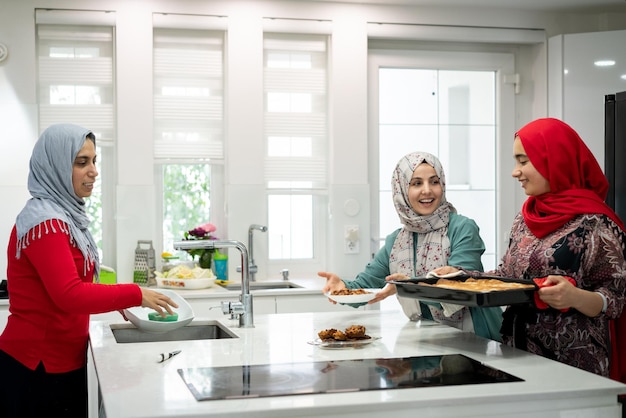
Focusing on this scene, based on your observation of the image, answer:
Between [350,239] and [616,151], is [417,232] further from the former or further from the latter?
[350,239]

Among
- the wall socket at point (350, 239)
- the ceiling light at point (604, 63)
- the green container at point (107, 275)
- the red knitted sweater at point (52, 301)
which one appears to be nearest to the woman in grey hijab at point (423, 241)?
the red knitted sweater at point (52, 301)

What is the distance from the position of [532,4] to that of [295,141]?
1.67 meters

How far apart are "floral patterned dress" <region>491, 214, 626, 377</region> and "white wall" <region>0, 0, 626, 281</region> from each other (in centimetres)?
232

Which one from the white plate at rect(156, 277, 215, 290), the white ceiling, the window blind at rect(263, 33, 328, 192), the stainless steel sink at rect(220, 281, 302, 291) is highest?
the white ceiling

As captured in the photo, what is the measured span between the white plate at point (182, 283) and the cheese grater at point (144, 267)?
104 mm

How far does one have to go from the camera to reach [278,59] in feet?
15.5

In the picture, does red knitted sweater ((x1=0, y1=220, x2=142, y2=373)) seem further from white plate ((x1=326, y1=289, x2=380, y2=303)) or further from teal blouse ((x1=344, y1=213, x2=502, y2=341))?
teal blouse ((x1=344, y1=213, x2=502, y2=341))

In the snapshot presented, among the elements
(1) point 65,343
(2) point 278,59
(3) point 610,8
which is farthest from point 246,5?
(1) point 65,343

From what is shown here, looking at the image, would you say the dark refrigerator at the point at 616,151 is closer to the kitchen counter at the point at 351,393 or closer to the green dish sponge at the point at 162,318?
the kitchen counter at the point at 351,393

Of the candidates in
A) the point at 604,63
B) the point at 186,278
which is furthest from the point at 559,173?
the point at 604,63

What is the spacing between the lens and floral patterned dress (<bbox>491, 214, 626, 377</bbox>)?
2359 millimetres

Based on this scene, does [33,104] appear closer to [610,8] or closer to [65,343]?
[65,343]

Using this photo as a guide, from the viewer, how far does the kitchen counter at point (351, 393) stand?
1748mm

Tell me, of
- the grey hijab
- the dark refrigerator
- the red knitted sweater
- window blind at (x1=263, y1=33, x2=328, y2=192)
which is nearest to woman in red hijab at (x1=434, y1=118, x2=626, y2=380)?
the dark refrigerator
